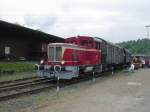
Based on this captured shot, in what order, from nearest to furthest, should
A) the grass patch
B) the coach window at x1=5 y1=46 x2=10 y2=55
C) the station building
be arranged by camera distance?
the grass patch < the station building < the coach window at x1=5 y1=46 x2=10 y2=55

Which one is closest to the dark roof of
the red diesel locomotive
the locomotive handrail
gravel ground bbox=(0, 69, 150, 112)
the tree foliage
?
the red diesel locomotive

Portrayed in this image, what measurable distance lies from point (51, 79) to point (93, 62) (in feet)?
15.3

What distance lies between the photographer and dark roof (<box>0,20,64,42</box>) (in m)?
34.2

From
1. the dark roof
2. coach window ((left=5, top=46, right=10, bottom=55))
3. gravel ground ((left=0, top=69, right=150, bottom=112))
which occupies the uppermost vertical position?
the dark roof

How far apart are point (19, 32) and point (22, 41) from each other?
362cm

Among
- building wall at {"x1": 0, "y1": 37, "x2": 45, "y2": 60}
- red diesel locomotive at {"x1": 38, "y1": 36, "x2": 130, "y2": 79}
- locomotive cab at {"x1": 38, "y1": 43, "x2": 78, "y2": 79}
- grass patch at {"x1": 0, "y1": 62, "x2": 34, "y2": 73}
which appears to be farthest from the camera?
building wall at {"x1": 0, "y1": 37, "x2": 45, "y2": 60}

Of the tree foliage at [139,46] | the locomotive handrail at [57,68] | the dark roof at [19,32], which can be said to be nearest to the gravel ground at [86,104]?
the locomotive handrail at [57,68]

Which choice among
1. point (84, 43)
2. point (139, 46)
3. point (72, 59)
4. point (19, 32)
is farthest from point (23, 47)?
point (139, 46)

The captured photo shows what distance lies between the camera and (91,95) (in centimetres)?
1733

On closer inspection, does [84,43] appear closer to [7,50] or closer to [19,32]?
[19,32]

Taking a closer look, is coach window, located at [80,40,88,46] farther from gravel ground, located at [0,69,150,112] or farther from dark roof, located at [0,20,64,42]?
gravel ground, located at [0,69,150,112]

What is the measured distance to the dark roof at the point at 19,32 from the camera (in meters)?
34.2

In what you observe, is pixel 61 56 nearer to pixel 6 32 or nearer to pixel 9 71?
pixel 9 71

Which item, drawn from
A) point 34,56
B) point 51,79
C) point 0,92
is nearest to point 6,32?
point 34,56
